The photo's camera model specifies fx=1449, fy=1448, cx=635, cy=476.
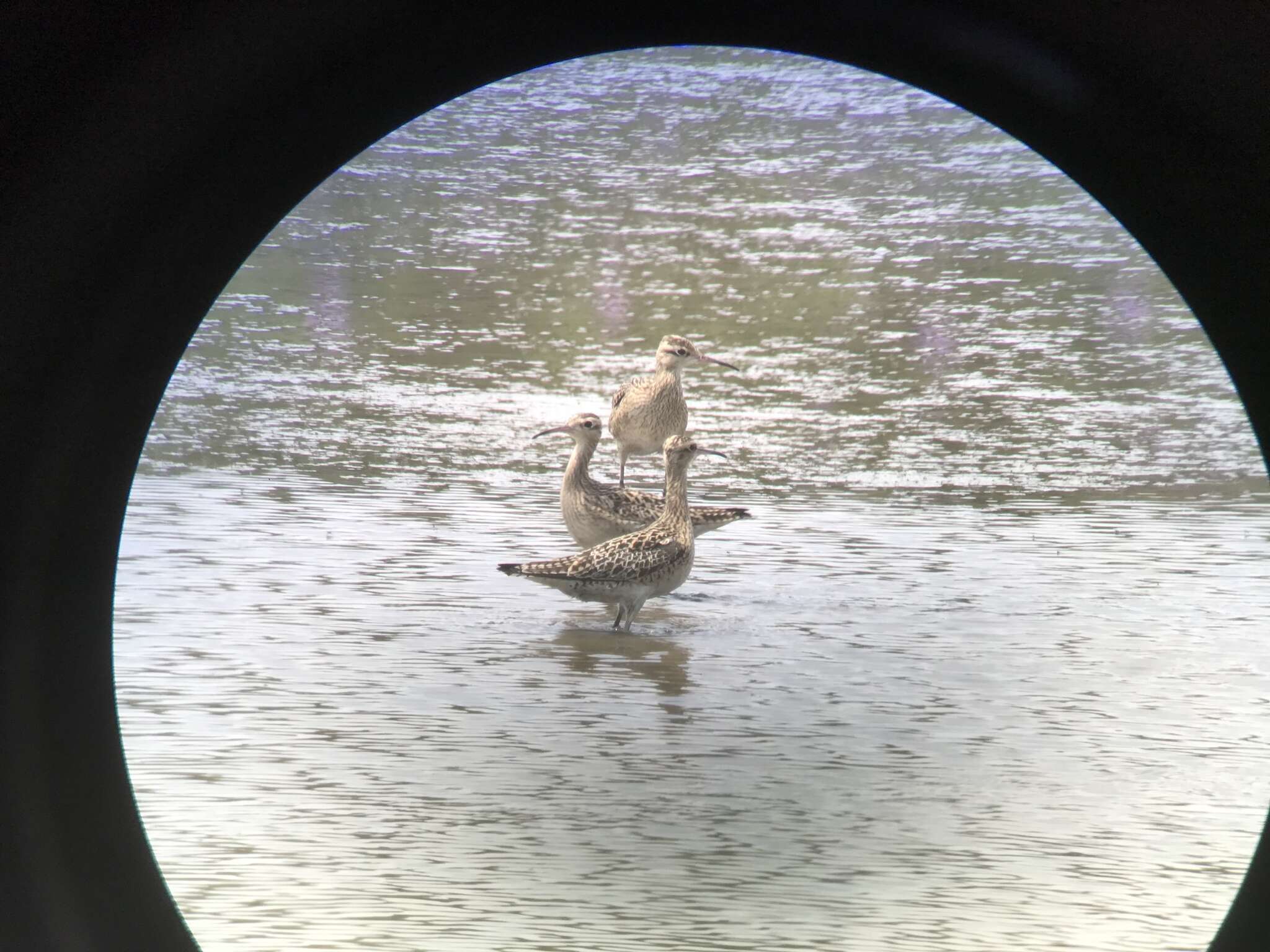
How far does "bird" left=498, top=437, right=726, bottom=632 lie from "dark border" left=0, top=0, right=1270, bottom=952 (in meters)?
1.80

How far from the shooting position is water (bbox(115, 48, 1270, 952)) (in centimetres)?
175

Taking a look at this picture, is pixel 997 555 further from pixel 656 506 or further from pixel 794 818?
pixel 794 818

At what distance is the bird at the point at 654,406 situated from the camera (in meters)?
3.97

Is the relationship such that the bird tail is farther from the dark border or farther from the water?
the dark border

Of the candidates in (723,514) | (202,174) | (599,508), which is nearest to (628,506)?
(599,508)

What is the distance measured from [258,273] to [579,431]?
9.34 ft

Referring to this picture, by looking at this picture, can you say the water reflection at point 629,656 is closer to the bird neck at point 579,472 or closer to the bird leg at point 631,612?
the bird leg at point 631,612

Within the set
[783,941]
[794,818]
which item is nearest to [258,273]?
[794,818]

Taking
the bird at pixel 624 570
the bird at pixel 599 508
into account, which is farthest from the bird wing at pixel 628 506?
the bird at pixel 624 570

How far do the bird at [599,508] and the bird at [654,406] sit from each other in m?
0.41

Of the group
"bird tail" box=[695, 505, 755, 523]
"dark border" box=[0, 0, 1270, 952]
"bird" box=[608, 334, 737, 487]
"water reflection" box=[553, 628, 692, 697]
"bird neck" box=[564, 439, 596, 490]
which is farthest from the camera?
"bird" box=[608, 334, 737, 487]

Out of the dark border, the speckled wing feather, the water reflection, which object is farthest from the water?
the dark border

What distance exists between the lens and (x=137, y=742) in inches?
82.5

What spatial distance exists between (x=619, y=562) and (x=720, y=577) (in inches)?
18.1
